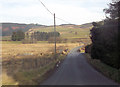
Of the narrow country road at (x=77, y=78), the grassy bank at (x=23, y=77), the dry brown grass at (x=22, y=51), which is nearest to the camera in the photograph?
the grassy bank at (x=23, y=77)

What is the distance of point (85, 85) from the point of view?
11.6 metres

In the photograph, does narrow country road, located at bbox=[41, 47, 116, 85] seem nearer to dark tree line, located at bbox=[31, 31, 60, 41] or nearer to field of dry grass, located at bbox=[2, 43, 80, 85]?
field of dry grass, located at bbox=[2, 43, 80, 85]

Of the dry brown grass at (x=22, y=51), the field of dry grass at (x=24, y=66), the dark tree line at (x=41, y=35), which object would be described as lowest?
the dry brown grass at (x=22, y=51)

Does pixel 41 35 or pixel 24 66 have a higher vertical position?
pixel 41 35

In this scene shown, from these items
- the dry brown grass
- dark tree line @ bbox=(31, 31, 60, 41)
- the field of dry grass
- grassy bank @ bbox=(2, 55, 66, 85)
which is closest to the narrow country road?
grassy bank @ bbox=(2, 55, 66, 85)

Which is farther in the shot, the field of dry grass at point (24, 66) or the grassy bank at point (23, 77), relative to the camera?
the field of dry grass at point (24, 66)

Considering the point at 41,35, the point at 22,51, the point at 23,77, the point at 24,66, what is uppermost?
the point at 41,35

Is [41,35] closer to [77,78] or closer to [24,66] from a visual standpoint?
[24,66]

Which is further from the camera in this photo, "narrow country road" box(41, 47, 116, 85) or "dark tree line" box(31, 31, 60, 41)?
"dark tree line" box(31, 31, 60, 41)

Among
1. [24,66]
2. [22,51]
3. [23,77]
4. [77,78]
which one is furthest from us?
[22,51]

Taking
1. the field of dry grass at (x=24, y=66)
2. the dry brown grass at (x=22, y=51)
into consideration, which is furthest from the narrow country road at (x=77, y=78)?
the dry brown grass at (x=22, y=51)

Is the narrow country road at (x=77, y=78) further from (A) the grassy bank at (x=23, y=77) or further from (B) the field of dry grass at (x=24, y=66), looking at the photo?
(B) the field of dry grass at (x=24, y=66)

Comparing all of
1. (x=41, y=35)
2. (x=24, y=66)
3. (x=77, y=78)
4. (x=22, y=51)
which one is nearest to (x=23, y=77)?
(x=77, y=78)

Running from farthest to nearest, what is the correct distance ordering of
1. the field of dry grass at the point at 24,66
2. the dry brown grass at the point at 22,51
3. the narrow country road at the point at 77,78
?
1. the dry brown grass at the point at 22,51
2. the field of dry grass at the point at 24,66
3. the narrow country road at the point at 77,78
